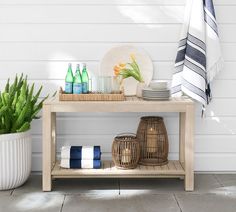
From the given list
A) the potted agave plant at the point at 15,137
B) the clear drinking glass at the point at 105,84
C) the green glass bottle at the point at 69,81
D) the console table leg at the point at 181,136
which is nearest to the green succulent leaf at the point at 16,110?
the potted agave plant at the point at 15,137

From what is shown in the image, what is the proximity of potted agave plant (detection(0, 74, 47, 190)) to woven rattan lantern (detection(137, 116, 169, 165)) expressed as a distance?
829 mm

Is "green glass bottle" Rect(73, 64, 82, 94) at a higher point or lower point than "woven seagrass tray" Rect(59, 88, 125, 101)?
higher

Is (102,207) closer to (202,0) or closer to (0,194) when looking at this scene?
(0,194)

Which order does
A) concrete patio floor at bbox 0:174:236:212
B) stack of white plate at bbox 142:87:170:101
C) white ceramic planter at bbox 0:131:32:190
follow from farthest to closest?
stack of white plate at bbox 142:87:170:101 < white ceramic planter at bbox 0:131:32:190 < concrete patio floor at bbox 0:174:236:212

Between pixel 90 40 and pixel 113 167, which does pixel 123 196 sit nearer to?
pixel 113 167

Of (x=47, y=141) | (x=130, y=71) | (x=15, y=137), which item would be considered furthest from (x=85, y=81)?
(x=15, y=137)

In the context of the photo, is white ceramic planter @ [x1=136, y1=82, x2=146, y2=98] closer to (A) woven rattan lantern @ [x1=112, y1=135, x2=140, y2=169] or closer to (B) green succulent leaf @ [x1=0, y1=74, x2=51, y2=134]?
(A) woven rattan lantern @ [x1=112, y1=135, x2=140, y2=169]

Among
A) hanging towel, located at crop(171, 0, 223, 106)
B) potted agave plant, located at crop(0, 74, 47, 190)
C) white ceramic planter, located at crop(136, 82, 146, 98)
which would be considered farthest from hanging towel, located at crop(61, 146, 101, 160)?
hanging towel, located at crop(171, 0, 223, 106)

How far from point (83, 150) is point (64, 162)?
0.16 m

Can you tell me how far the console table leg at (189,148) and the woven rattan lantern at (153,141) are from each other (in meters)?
0.25

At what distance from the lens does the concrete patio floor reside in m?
3.27

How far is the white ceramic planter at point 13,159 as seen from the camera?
3.52 metres

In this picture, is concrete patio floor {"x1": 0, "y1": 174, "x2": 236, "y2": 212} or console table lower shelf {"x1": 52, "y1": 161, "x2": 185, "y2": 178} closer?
concrete patio floor {"x1": 0, "y1": 174, "x2": 236, "y2": 212}

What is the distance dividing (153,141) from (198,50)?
30.7 inches
